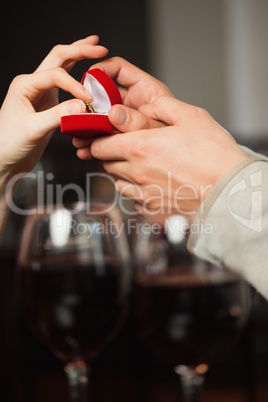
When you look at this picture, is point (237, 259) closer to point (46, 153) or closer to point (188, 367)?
point (188, 367)

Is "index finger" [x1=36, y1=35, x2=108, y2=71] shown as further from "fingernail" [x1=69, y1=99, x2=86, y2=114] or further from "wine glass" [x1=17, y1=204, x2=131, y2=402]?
"wine glass" [x1=17, y1=204, x2=131, y2=402]

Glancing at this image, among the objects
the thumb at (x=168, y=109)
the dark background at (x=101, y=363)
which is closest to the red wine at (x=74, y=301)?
the thumb at (x=168, y=109)

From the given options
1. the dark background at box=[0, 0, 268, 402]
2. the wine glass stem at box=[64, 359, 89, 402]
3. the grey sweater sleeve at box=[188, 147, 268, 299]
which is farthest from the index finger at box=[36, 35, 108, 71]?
the dark background at box=[0, 0, 268, 402]

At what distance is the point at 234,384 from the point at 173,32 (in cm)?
194

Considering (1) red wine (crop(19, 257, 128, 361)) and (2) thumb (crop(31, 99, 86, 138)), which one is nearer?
(1) red wine (crop(19, 257, 128, 361))

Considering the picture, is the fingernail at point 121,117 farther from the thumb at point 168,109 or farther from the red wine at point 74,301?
the red wine at point 74,301

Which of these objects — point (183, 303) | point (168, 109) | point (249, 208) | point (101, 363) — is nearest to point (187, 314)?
point (183, 303)

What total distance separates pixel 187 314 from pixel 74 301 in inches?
2.6

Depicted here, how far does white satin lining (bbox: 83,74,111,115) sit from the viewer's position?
1.49ft

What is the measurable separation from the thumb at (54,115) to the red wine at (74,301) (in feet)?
0.53

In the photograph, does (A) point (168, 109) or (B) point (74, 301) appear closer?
(B) point (74, 301)

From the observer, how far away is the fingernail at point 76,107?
0.43m

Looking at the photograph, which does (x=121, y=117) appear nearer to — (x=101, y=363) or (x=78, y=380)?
(x=78, y=380)

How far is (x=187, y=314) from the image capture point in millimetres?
302
